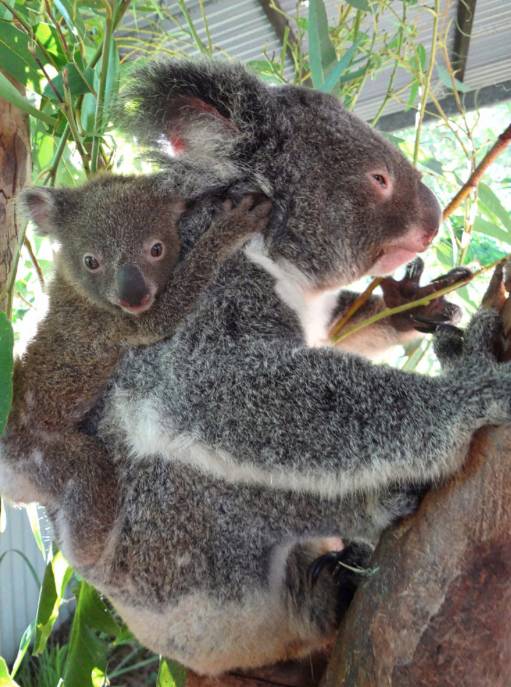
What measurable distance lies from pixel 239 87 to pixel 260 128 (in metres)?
0.12

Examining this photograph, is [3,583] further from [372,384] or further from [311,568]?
[372,384]

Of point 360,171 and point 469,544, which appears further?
point 360,171

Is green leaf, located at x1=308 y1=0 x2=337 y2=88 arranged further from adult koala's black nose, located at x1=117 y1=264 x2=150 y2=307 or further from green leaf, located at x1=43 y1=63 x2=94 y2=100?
adult koala's black nose, located at x1=117 y1=264 x2=150 y2=307

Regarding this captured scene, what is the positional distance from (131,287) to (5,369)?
37 centimetres

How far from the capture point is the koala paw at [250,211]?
6.08 ft

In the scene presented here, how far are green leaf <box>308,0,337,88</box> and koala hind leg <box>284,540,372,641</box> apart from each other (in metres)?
1.39

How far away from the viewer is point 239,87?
193 cm

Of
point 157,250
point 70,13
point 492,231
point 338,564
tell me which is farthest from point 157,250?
point 492,231

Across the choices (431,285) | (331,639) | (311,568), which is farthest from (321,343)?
(331,639)

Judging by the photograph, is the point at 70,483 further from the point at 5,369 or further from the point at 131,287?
the point at 131,287

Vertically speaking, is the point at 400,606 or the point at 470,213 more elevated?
the point at 470,213

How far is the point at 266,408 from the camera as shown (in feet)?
5.50

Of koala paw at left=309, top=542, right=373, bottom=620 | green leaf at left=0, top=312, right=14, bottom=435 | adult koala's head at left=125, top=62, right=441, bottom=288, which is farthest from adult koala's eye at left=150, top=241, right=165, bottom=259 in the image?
koala paw at left=309, top=542, right=373, bottom=620

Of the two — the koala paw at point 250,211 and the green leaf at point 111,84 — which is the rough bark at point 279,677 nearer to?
the koala paw at point 250,211
